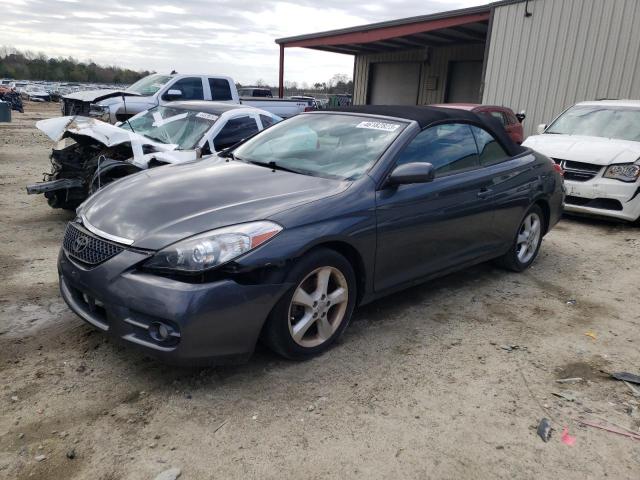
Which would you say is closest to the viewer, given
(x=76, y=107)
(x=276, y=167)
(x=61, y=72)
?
(x=276, y=167)

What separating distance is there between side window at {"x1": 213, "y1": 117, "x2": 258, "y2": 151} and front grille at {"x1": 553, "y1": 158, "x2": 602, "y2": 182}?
183 inches

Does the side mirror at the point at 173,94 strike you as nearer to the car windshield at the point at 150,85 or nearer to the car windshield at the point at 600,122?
the car windshield at the point at 150,85

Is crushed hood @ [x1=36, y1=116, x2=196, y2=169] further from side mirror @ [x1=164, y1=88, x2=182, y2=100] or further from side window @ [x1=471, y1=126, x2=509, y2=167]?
side mirror @ [x1=164, y1=88, x2=182, y2=100]

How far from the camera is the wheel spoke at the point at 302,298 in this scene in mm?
2960

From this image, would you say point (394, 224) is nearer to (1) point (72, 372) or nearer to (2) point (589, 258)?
(1) point (72, 372)

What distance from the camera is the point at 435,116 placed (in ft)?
13.2

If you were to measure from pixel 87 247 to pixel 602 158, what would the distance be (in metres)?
7.07

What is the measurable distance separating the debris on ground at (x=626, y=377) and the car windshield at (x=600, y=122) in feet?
18.9

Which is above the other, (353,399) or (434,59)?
(434,59)

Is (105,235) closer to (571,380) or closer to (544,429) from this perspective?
(544,429)

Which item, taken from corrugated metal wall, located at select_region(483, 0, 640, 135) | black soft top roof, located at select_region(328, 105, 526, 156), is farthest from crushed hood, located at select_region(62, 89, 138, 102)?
corrugated metal wall, located at select_region(483, 0, 640, 135)

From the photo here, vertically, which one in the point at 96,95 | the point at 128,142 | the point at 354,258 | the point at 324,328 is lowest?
the point at 324,328

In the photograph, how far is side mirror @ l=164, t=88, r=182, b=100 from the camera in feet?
36.7

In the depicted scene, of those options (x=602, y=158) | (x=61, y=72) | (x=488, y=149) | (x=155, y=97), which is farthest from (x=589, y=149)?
(x=61, y=72)
